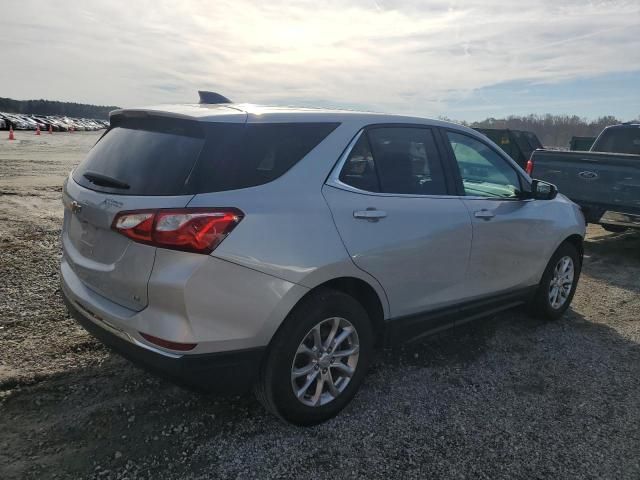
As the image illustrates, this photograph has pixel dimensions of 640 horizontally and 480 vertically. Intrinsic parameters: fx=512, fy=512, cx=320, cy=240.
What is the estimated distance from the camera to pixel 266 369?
270 cm

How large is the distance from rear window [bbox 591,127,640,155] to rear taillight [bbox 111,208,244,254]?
32.0ft

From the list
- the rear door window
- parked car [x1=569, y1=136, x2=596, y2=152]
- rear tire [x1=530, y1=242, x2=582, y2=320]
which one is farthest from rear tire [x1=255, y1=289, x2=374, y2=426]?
parked car [x1=569, y1=136, x2=596, y2=152]

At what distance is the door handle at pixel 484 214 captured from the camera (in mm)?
3736

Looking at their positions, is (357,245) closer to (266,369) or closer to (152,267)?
(266,369)

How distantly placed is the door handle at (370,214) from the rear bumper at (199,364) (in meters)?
0.92

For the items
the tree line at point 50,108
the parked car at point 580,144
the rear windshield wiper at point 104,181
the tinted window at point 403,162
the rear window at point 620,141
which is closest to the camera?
the rear windshield wiper at point 104,181

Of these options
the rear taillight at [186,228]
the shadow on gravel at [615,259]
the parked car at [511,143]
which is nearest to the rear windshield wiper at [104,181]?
the rear taillight at [186,228]

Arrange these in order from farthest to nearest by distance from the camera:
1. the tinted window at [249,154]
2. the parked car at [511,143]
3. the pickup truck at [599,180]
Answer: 1. the parked car at [511,143]
2. the pickup truck at [599,180]
3. the tinted window at [249,154]

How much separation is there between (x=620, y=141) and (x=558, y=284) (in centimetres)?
649

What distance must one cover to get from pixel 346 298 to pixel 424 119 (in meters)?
1.55

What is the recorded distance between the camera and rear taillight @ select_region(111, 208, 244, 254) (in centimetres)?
237

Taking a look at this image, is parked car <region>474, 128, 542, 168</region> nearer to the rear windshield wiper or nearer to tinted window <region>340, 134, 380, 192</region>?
tinted window <region>340, 134, 380, 192</region>

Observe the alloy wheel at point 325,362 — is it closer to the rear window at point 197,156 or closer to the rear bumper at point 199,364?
the rear bumper at point 199,364

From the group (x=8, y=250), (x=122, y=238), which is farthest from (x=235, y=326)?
(x=8, y=250)
